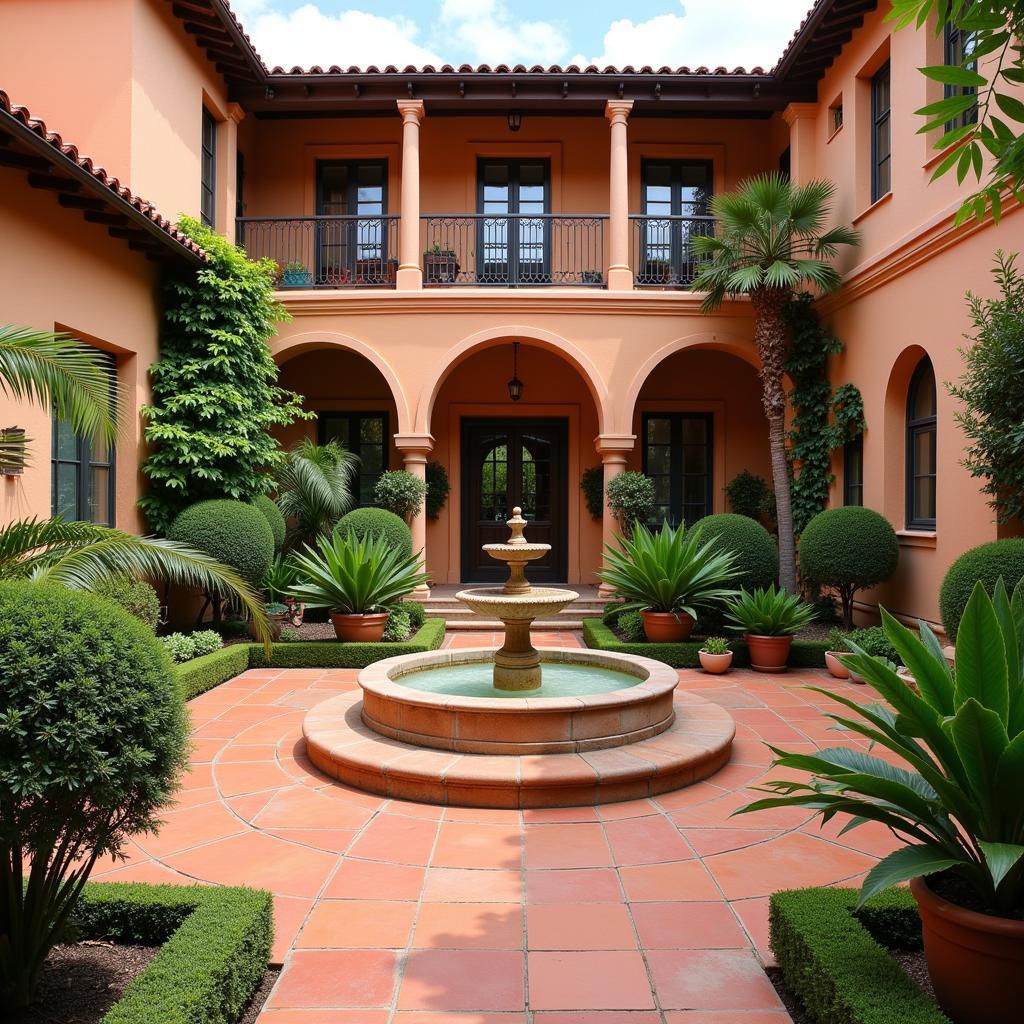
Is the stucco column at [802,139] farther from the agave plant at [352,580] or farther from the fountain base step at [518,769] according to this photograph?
the fountain base step at [518,769]

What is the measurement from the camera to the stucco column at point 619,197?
39.2ft

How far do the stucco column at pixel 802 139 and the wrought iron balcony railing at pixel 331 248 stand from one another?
6.55 meters

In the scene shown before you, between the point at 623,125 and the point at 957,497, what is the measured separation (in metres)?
7.58

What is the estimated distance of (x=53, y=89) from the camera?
9227mm

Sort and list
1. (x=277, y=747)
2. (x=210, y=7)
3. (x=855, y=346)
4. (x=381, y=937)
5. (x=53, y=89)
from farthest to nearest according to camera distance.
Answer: (x=855, y=346), (x=210, y=7), (x=53, y=89), (x=277, y=747), (x=381, y=937)

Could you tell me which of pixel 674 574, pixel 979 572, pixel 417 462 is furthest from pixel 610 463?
pixel 979 572

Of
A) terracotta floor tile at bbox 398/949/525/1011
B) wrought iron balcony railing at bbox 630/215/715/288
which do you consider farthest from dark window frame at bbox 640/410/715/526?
terracotta floor tile at bbox 398/949/525/1011

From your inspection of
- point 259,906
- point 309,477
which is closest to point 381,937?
point 259,906

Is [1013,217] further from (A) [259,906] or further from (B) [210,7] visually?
(B) [210,7]

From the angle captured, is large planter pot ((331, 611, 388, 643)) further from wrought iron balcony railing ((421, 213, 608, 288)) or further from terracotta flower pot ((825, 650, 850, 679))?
wrought iron balcony railing ((421, 213, 608, 288))

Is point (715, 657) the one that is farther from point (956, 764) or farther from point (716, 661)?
point (956, 764)

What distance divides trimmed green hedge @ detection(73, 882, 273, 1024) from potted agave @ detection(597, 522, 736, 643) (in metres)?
6.68

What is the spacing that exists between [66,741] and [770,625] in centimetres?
763

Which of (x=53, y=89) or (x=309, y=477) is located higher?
(x=53, y=89)
